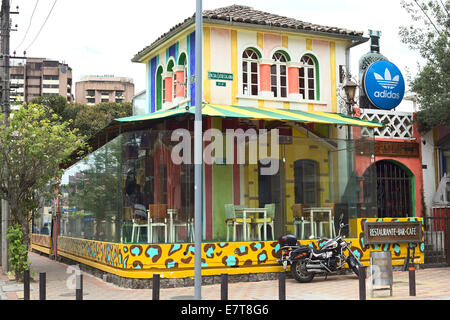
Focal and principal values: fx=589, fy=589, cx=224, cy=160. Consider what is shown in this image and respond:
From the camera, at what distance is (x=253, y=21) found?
17031 mm

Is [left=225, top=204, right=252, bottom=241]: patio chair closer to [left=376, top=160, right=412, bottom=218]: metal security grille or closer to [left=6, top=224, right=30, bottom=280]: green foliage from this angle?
[left=6, top=224, right=30, bottom=280]: green foliage

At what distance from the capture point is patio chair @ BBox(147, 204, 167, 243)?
45.6ft

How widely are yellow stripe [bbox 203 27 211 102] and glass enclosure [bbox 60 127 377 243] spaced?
3.79 ft

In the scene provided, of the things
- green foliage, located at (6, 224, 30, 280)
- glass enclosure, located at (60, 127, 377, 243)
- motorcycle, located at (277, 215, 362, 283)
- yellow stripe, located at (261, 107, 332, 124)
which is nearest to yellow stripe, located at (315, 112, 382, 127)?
glass enclosure, located at (60, 127, 377, 243)

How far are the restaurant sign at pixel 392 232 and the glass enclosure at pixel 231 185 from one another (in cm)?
43

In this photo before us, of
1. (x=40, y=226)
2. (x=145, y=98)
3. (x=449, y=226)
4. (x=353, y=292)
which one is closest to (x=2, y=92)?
(x=145, y=98)

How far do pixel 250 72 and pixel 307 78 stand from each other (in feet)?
6.47

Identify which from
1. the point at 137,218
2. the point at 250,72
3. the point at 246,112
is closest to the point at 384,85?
the point at 250,72

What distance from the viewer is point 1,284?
596 inches

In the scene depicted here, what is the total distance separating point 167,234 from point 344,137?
21.4 ft

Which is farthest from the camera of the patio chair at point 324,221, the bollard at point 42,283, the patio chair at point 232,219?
the patio chair at point 324,221

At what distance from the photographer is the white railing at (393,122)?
1931 cm

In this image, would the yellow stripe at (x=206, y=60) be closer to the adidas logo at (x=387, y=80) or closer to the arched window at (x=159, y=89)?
the arched window at (x=159, y=89)

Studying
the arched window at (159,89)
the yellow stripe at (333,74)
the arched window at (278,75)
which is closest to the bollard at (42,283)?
the arched window at (278,75)
